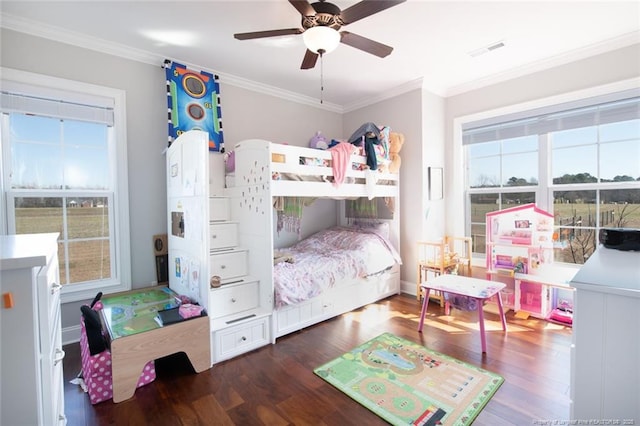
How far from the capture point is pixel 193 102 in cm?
305

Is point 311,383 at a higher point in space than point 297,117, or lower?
lower

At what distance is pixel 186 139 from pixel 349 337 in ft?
7.14

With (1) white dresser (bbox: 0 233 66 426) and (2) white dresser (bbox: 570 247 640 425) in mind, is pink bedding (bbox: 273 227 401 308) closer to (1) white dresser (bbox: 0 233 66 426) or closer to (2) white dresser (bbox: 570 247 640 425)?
(1) white dresser (bbox: 0 233 66 426)

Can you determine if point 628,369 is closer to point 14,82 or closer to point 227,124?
point 227,124

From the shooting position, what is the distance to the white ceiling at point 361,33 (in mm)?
2191

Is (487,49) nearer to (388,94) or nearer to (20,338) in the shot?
(388,94)

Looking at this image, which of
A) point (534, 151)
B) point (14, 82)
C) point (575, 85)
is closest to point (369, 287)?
point (534, 151)

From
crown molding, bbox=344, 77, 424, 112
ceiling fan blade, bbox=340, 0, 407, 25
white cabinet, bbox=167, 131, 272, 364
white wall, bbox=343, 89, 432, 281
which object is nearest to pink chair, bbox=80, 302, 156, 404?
white cabinet, bbox=167, 131, 272, 364

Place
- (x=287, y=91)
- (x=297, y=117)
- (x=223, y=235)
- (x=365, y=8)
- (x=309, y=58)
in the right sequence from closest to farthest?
1. (x=365, y=8)
2. (x=309, y=58)
3. (x=223, y=235)
4. (x=287, y=91)
5. (x=297, y=117)

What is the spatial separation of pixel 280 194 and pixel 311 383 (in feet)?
4.77

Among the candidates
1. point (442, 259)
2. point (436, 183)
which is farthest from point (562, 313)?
point (436, 183)

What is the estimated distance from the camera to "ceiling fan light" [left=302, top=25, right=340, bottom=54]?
1870 millimetres

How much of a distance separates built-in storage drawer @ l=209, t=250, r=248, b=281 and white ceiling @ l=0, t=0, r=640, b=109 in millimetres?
1906

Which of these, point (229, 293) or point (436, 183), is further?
point (436, 183)
